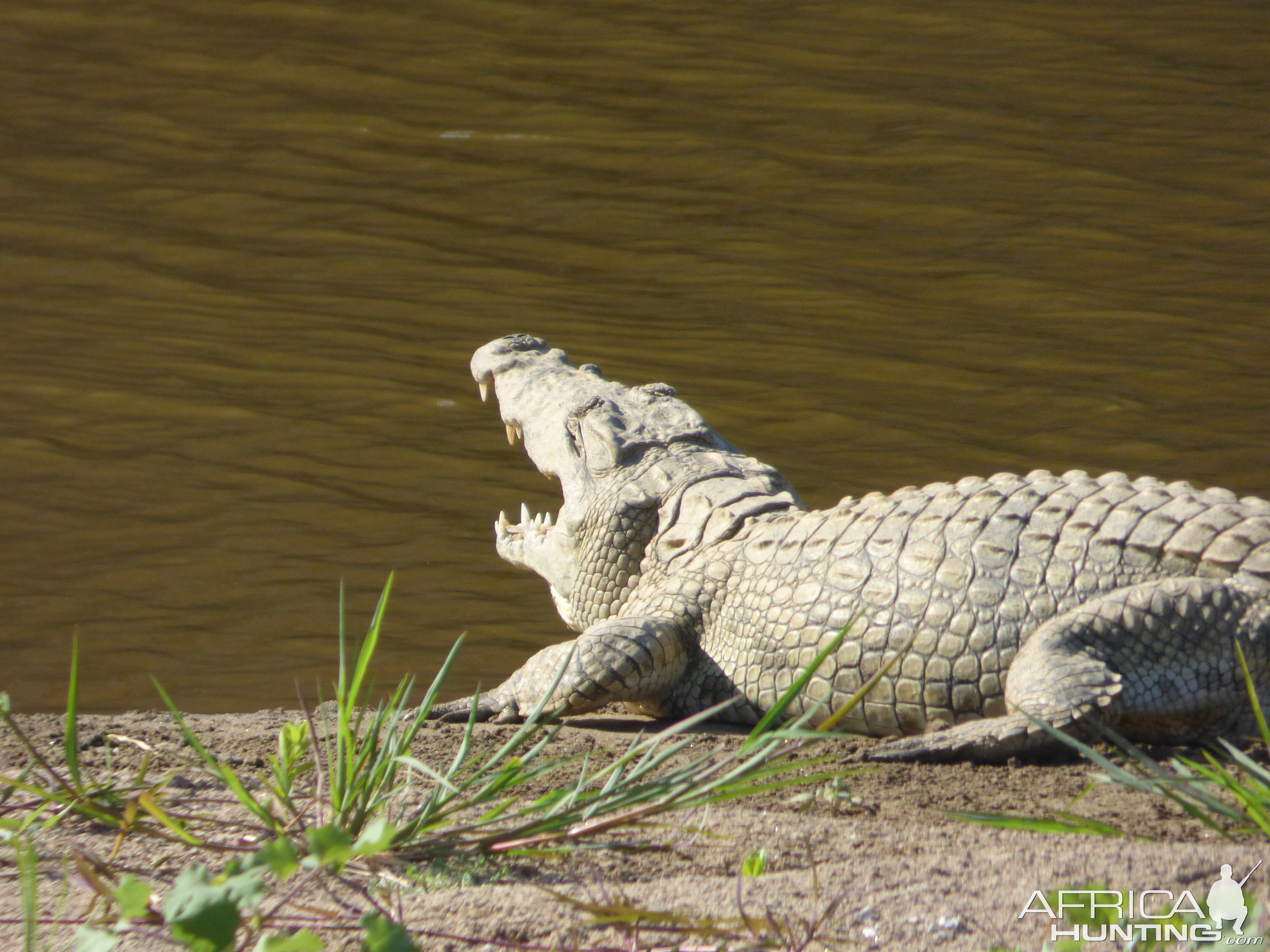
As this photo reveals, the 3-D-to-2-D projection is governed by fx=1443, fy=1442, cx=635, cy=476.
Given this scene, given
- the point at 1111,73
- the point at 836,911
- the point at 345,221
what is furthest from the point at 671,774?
the point at 1111,73

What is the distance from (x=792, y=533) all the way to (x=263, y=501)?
2955 millimetres

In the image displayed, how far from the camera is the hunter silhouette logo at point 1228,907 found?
69.4 inches

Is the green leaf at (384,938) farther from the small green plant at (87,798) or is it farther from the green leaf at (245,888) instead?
the small green plant at (87,798)

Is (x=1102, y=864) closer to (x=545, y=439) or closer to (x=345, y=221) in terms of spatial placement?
(x=545, y=439)

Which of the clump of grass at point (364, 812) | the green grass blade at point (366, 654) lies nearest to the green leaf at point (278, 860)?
the clump of grass at point (364, 812)

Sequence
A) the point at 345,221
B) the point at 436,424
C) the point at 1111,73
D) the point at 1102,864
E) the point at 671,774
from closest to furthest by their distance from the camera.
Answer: the point at 1102,864, the point at 671,774, the point at 436,424, the point at 345,221, the point at 1111,73

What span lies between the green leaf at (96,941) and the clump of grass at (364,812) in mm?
66

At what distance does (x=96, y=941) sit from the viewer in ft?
5.72

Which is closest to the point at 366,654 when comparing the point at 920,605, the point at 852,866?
the point at 852,866

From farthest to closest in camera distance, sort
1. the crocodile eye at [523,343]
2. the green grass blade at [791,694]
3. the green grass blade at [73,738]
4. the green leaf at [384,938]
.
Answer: the crocodile eye at [523,343]
the green grass blade at [73,738]
the green grass blade at [791,694]
the green leaf at [384,938]

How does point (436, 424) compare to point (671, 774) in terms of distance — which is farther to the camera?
point (436, 424)

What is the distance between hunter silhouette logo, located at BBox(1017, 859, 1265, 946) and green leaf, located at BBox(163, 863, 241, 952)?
1.05m

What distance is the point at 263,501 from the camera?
6.19 metres

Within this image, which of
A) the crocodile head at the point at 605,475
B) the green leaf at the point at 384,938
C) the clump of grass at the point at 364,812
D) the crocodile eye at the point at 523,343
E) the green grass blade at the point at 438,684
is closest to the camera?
the green leaf at the point at 384,938
